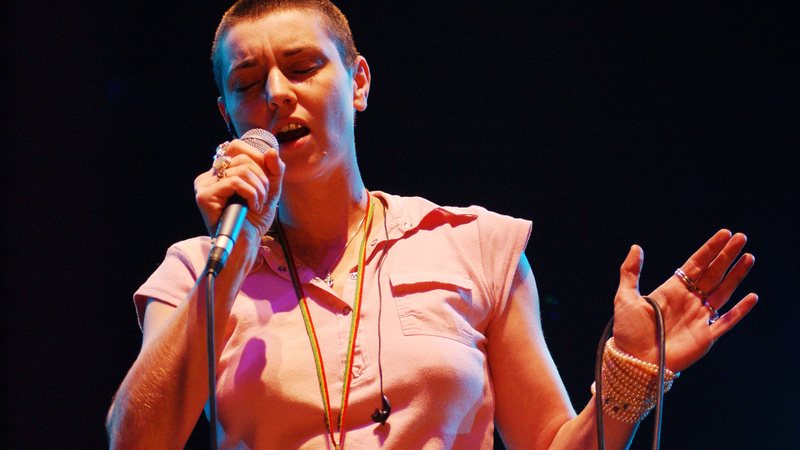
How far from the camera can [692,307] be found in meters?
1.63

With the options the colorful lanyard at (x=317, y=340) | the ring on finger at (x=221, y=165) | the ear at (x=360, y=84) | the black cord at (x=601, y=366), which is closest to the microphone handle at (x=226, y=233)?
the ring on finger at (x=221, y=165)

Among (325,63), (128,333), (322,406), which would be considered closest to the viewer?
(322,406)

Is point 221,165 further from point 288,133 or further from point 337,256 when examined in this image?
A: point 337,256

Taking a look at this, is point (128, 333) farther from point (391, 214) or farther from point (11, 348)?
point (391, 214)

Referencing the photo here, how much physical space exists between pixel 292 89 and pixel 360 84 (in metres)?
0.39

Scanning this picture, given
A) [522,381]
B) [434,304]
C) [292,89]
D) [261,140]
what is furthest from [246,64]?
[522,381]

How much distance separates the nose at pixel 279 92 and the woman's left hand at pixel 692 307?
0.80 m

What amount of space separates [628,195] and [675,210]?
0.54ft

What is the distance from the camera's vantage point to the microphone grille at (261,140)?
5.54ft

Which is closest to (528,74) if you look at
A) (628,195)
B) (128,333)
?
(628,195)

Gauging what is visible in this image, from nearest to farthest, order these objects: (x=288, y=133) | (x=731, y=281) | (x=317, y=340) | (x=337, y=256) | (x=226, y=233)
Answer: (x=226, y=233) < (x=731, y=281) < (x=317, y=340) < (x=288, y=133) < (x=337, y=256)

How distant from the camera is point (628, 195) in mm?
3064

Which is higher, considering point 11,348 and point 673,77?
point 673,77

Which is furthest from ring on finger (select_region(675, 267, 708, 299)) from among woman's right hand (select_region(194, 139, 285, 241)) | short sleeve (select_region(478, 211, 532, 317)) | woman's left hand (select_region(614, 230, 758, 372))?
woman's right hand (select_region(194, 139, 285, 241))
